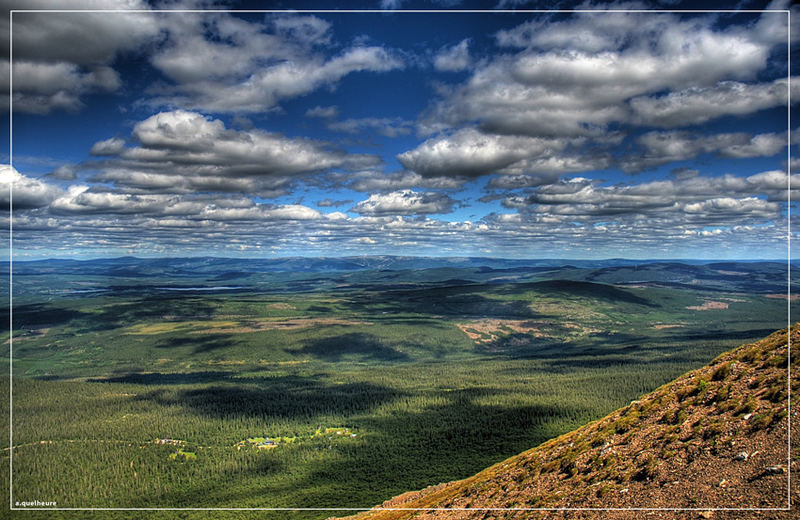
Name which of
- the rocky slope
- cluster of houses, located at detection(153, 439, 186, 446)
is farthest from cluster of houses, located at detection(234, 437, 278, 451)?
the rocky slope

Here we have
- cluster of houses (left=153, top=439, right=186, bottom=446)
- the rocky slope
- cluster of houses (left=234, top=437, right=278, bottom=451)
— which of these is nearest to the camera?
the rocky slope

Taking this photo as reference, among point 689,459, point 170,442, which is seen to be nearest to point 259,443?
point 170,442

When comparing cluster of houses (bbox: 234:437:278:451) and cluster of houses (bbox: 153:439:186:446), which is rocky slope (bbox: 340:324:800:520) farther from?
cluster of houses (bbox: 153:439:186:446)

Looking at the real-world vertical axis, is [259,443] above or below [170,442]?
below

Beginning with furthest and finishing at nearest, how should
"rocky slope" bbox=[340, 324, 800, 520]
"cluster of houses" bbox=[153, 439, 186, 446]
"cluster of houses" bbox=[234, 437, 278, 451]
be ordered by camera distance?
"cluster of houses" bbox=[234, 437, 278, 451]
"cluster of houses" bbox=[153, 439, 186, 446]
"rocky slope" bbox=[340, 324, 800, 520]

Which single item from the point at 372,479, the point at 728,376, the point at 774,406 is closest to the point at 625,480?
the point at 774,406

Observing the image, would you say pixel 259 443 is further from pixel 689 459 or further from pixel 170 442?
pixel 689 459

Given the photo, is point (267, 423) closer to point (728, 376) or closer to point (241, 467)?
point (241, 467)

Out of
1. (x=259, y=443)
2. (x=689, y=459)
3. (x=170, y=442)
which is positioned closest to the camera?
(x=689, y=459)
